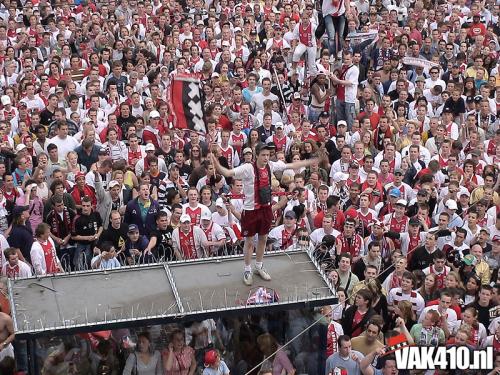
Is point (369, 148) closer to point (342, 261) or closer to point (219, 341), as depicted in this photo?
point (342, 261)

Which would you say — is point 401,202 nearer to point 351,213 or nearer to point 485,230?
point 351,213

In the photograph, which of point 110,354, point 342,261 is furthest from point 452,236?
point 110,354

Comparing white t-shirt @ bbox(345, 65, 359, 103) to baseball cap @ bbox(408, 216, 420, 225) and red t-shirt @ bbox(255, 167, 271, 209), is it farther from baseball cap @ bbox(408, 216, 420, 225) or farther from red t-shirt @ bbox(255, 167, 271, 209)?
red t-shirt @ bbox(255, 167, 271, 209)

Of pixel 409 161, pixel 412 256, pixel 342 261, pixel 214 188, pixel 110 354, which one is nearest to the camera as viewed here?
pixel 110 354

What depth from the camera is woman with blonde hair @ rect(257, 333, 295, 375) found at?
11.1 m

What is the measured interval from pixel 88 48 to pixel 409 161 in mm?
7257

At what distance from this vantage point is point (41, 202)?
13.8 metres

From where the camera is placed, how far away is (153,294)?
1077 cm

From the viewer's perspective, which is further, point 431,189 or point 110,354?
point 431,189

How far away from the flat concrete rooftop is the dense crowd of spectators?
306 millimetres

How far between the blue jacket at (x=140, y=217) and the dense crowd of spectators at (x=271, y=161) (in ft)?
0.10

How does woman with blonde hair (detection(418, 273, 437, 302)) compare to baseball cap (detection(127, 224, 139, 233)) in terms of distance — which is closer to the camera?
woman with blonde hair (detection(418, 273, 437, 302))

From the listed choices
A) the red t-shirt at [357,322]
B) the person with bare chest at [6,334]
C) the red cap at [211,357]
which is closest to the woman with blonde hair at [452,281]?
the red t-shirt at [357,322]

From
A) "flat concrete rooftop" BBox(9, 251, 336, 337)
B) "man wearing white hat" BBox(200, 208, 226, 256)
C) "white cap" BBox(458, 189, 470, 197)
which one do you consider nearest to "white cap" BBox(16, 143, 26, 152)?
"man wearing white hat" BBox(200, 208, 226, 256)
